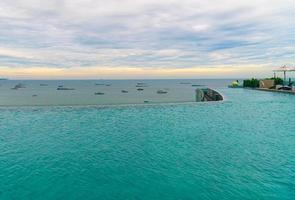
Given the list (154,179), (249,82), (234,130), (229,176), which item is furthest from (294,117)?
(249,82)

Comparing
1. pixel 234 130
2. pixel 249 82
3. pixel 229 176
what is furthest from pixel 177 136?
pixel 249 82

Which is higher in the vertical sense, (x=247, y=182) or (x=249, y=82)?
(x=249, y=82)

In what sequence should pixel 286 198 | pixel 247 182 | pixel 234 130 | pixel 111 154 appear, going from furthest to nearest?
pixel 234 130 < pixel 111 154 < pixel 247 182 < pixel 286 198

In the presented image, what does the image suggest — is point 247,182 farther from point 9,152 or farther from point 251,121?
point 251,121

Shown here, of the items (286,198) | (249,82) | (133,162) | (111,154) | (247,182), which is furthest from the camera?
(249,82)

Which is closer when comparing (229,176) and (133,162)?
(229,176)

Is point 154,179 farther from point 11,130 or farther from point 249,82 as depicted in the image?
point 249,82
